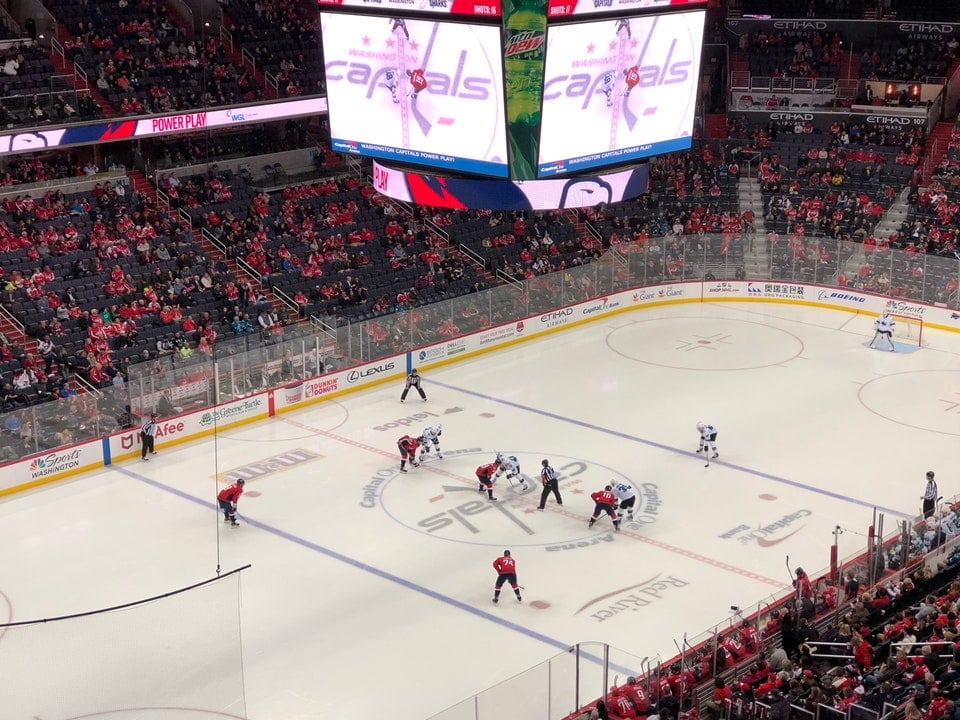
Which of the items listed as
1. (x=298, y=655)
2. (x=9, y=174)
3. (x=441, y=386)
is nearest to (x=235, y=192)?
(x=9, y=174)

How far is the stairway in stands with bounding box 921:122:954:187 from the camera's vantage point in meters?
39.6

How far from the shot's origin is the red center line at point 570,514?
20.3 m

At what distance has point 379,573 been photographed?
2047 centimetres

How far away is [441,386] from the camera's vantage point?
29.9m

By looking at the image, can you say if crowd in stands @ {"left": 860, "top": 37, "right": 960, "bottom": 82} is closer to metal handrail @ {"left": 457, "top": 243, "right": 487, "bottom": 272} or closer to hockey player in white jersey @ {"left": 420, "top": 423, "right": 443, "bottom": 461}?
metal handrail @ {"left": 457, "top": 243, "right": 487, "bottom": 272}

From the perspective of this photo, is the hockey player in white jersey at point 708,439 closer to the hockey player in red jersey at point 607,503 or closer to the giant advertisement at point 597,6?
the hockey player in red jersey at point 607,503

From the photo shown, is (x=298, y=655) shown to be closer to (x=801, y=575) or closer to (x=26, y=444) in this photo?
(x=801, y=575)

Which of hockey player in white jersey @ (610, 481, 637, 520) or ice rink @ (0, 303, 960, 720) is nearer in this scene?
ice rink @ (0, 303, 960, 720)

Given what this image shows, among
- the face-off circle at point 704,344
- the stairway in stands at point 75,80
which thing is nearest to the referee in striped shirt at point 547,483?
the face-off circle at point 704,344

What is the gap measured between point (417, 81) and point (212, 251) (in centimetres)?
1222

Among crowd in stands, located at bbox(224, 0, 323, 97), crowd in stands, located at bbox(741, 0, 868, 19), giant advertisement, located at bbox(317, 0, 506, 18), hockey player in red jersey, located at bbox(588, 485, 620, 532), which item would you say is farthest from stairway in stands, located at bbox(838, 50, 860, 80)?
hockey player in red jersey, located at bbox(588, 485, 620, 532)

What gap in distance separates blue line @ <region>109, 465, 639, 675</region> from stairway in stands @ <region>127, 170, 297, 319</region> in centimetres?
773

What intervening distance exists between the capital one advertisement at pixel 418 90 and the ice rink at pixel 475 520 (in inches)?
237

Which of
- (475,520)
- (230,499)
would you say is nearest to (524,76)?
(475,520)
